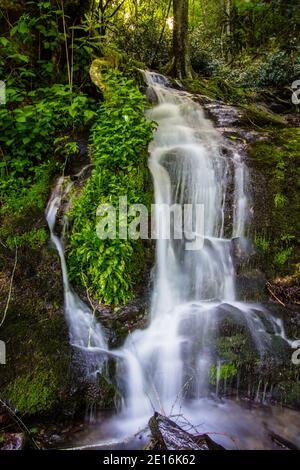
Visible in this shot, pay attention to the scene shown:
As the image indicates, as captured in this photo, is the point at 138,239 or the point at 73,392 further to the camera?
Answer: the point at 138,239

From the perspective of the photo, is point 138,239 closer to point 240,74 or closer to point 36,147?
point 36,147

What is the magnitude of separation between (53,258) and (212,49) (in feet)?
39.7

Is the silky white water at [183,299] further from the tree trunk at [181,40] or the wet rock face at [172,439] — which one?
the tree trunk at [181,40]

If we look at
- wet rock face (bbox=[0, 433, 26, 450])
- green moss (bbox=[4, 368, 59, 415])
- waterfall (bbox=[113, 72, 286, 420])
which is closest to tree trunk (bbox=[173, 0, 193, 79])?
waterfall (bbox=[113, 72, 286, 420])

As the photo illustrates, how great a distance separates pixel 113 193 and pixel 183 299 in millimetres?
1717

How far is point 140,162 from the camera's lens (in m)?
4.86

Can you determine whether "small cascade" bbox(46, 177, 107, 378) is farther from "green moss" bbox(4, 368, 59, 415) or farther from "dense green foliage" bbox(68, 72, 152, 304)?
"green moss" bbox(4, 368, 59, 415)

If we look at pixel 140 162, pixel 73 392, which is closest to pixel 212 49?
pixel 140 162

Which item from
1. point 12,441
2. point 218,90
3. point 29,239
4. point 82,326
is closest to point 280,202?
point 82,326

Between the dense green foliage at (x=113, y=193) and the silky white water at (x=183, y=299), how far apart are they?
0.33 metres

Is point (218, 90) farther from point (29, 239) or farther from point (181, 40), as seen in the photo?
point (29, 239)

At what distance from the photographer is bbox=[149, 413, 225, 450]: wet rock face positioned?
2.87 m
